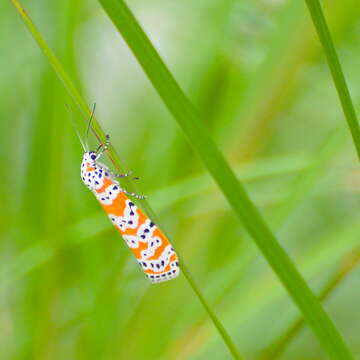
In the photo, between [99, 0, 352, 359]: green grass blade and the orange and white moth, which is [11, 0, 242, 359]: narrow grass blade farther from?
the orange and white moth

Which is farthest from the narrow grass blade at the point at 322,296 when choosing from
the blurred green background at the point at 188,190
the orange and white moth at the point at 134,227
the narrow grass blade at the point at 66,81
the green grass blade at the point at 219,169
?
the green grass blade at the point at 219,169

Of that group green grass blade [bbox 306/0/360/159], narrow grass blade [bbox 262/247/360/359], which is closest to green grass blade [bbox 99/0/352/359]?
green grass blade [bbox 306/0/360/159]

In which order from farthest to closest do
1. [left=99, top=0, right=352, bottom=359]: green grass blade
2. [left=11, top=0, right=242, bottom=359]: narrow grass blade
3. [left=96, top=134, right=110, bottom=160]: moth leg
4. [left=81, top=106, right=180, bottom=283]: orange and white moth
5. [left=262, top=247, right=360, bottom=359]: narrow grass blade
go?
[left=81, top=106, right=180, bottom=283]: orange and white moth → [left=262, top=247, right=360, bottom=359]: narrow grass blade → [left=96, top=134, right=110, bottom=160]: moth leg → [left=11, top=0, right=242, bottom=359]: narrow grass blade → [left=99, top=0, right=352, bottom=359]: green grass blade

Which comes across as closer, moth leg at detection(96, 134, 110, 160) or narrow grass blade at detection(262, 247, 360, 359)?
moth leg at detection(96, 134, 110, 160)

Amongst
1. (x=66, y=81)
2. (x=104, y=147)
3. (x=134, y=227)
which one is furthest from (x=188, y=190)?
(x=66, y=81)

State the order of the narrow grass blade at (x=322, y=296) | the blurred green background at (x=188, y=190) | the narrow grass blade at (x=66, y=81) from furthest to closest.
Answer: the blurred green background at (x=188, y=190) < the narrow grass blade at (x=322, y=296) < the narrow grass blade at (x=66, y=81)

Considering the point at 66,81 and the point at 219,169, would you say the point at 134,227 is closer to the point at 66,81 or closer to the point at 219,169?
the point at 66,81

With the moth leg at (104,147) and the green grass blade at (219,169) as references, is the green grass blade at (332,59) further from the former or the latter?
the moth leg at (104,147)

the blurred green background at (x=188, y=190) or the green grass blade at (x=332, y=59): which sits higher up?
the blurred green background at (x=188, y=190)
